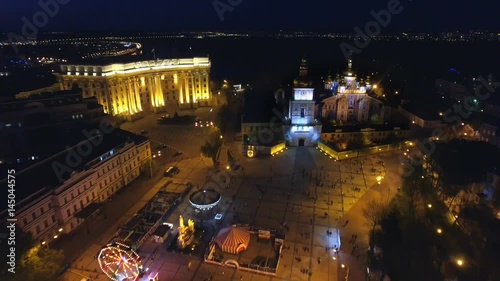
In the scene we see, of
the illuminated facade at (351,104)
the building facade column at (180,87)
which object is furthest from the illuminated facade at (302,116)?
the building facade column at (180,87)

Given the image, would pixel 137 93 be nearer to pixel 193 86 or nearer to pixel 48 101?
pixel 193 86

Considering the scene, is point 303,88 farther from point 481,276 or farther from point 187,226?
point 481,276

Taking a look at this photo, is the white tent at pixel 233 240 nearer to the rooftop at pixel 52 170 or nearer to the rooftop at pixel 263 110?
the rooftop at pixel 52 170

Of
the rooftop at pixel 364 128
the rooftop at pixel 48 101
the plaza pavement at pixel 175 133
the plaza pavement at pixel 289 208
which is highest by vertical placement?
the rooftop at pixel 48 101

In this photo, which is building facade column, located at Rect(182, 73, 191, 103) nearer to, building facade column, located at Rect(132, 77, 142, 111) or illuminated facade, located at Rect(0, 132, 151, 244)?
building facade column, located at Rect(132, 77, 142, 111)

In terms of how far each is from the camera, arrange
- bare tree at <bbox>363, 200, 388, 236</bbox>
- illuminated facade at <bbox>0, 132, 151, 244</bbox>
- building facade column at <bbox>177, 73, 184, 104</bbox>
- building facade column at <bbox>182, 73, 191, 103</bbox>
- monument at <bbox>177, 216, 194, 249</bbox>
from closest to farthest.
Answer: illuminated facade at <bbox>0, 132, 151, 244</bbox>, monument at <bbox>177, 216, 194, 249</bbox>, bare tree at <bbox>363, 200, 388, 236</bbox>, building facade column at <bbox>177, 73, 184, 104</bbox>, building facade column at <bbox>182, 73, 191, 103</bbox>

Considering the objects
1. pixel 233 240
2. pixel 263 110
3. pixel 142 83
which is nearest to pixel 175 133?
pixel 263 110

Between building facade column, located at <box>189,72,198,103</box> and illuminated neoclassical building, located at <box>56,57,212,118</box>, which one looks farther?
building facade column, located at <box>189,72,198,103</box>

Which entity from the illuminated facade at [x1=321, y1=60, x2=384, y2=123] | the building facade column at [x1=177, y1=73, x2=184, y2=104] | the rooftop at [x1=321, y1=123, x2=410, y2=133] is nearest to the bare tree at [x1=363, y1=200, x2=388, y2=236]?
the rooftop at [x1=321, y1=123, x2=410, y2=133]

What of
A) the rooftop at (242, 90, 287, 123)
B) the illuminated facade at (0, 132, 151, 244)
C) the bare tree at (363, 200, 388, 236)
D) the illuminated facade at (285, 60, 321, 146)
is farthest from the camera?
the rooftop at (242, 90, 287, 123)
